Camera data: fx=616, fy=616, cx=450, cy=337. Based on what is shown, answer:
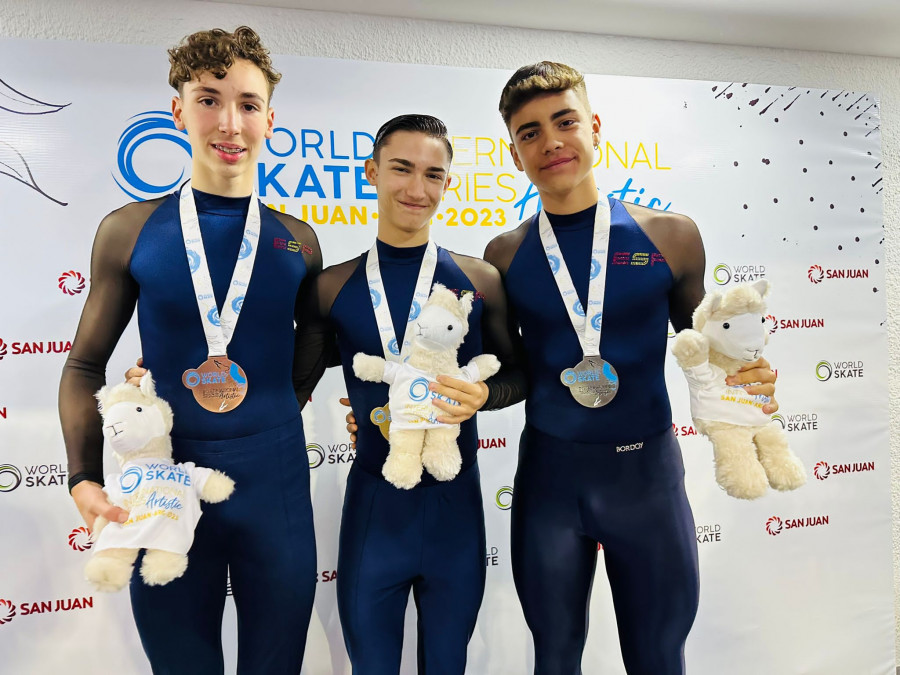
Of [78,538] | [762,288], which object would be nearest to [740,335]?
[762,288]

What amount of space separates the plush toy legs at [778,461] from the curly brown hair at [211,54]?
1.91 metres

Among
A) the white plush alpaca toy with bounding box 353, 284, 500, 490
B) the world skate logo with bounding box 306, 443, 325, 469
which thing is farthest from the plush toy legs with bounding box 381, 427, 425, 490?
the world skate logo with bounding box 306, 443, 325, 469

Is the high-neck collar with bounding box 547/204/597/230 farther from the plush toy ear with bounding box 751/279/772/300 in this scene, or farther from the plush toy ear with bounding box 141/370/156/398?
the plush toy ear with bounding box 141/370/156/398

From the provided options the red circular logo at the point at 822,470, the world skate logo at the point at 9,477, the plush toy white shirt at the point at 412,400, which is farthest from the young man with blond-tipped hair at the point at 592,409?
the world skate logo at the point at 9,477

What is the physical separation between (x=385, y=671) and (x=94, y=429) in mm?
1116

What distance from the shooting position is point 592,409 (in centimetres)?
194

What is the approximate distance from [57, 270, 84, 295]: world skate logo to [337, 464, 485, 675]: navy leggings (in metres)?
1.57

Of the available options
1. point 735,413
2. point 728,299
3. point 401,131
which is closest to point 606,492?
point 735,413

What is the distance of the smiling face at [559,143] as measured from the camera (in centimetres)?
197

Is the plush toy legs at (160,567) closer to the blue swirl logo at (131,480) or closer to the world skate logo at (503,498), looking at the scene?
the blue swirl logo at (131,480)

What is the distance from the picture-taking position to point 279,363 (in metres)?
1.86

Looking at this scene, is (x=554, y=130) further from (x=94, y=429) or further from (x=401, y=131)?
(x=94, y=429)

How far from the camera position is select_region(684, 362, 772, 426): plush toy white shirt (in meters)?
1.84

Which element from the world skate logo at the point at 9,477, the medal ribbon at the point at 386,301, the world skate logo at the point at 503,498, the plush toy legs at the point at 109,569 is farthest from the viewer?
the world skate logo at the point at 503,498
